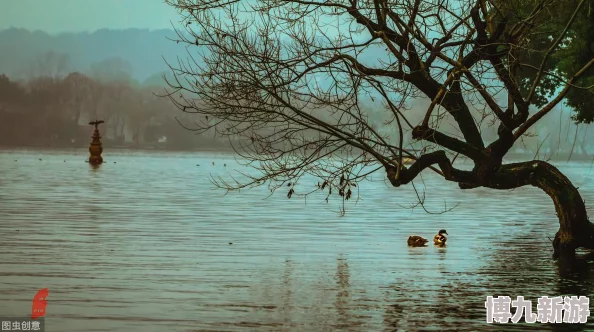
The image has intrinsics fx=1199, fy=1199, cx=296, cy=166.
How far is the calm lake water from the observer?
46.0 feet

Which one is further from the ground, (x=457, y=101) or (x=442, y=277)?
(x=457, y=101)

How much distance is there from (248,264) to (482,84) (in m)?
4.87

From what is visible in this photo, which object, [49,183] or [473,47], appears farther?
[49,183]

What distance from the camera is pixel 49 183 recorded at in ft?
188

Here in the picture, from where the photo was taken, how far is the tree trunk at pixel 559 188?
852 inches

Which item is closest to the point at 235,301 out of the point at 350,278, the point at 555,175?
the point at 350,278

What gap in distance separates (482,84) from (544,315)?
18.5 ft

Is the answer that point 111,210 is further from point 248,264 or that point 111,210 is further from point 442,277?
Answer: point 442,277

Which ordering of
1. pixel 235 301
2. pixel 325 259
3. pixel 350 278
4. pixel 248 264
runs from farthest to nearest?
pixel 325 259, pixel 248 264, pixel 350 278, pixel 235 301

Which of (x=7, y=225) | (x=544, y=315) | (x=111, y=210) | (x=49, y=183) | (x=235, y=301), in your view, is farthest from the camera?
(x=49, y=183)

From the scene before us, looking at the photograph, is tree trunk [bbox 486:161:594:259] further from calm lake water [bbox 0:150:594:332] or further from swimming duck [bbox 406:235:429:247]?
swimming duck [bbox 406:235:429:247]

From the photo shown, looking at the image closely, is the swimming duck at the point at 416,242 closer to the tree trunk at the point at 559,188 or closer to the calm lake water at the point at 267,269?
the calm lake water at the point at 267,269

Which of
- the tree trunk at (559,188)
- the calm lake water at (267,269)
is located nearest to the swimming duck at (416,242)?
the calm lake water at (267,269)

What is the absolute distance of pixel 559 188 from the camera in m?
21.8
